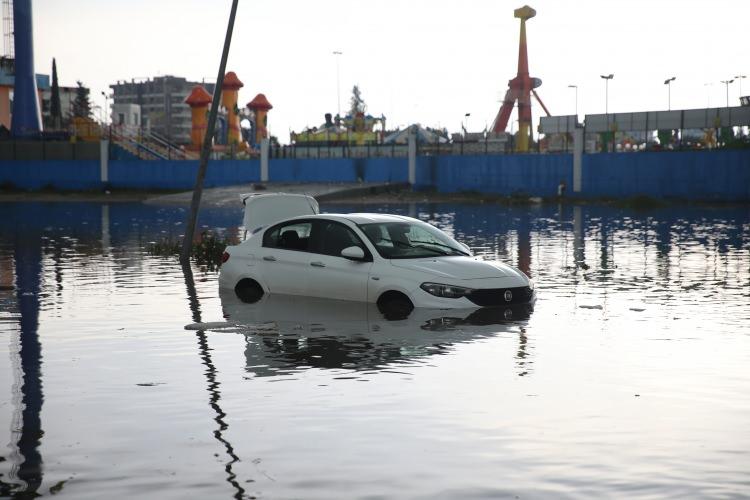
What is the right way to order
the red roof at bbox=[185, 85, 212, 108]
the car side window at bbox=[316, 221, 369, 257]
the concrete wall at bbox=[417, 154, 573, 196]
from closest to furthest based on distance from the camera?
the car side window at bbox=[316, 221, 369, 257] → the concrete wall at bbox=[417, 154, 573, 196] → the red roof at bbox=[185, 85, 212, 108]

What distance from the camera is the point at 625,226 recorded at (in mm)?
39688

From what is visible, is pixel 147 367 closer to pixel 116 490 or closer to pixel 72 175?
pixel 116 490

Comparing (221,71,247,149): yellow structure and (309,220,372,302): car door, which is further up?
(221,71,247,149): yellow structure

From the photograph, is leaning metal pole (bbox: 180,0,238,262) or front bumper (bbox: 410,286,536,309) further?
leaning metal pole (bbox: 180,0,238,262)

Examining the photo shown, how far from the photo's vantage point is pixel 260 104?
351 ft

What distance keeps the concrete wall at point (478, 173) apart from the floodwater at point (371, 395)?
4327 cm

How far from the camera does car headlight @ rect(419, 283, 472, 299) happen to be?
1414 cm

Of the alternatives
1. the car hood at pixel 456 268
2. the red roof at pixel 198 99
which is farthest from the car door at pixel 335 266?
the red roof at pixel 198 99

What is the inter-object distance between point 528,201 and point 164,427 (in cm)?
5697

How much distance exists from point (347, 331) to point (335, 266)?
2.02m

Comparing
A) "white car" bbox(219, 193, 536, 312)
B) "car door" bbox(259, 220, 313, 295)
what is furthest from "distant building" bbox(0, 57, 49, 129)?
"car door" bbox(259, 220, 313, 295)

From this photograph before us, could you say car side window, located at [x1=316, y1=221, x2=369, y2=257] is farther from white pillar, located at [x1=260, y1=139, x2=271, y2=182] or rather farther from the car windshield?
white pillar, located at [x1=260, y1=139, x2=271, y2=182]

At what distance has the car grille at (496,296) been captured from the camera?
46.5 feet

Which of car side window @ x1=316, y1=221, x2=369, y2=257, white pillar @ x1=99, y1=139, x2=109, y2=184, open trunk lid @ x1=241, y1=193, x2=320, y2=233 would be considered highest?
white pillar @ x1=99, y1=139, x2=109, y2=184
